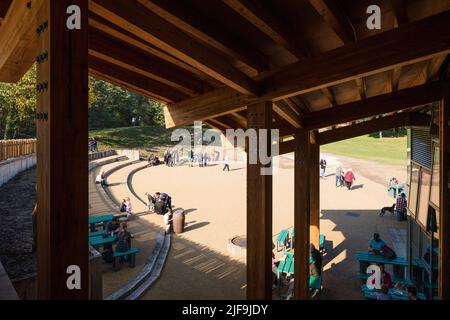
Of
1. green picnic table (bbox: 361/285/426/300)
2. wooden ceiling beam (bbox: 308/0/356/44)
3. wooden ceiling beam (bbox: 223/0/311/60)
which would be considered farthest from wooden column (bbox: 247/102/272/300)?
green picnic table (bbox: 361/285/426/300)

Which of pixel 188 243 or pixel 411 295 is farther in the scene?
pixel 188 243

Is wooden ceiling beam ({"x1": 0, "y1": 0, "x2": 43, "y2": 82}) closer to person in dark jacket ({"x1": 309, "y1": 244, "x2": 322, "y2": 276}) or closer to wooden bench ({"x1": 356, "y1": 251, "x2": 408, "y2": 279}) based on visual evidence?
person in dark jacket ({"x1": 309, "y1": 244, "x2": 322, "y2": 276})

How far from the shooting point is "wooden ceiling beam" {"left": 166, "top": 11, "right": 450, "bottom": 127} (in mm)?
2986

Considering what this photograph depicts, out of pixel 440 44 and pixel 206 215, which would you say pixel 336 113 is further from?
pixel 206 215

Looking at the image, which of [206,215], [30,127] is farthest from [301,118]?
[30,127]

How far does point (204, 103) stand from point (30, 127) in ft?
97.9

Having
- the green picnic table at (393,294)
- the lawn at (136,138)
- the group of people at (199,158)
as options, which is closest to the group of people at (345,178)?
the group of people at (199,158)

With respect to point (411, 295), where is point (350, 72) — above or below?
above

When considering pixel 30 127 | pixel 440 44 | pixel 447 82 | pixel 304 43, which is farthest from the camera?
pixel 30 127

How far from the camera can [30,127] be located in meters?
29.3

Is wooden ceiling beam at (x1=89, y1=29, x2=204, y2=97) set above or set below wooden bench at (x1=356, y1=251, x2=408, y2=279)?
above

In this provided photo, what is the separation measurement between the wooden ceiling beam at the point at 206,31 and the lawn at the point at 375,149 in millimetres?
34016

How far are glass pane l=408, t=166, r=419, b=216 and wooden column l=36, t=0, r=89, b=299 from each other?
30.3 ft

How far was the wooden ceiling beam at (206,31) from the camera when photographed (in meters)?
2.71
